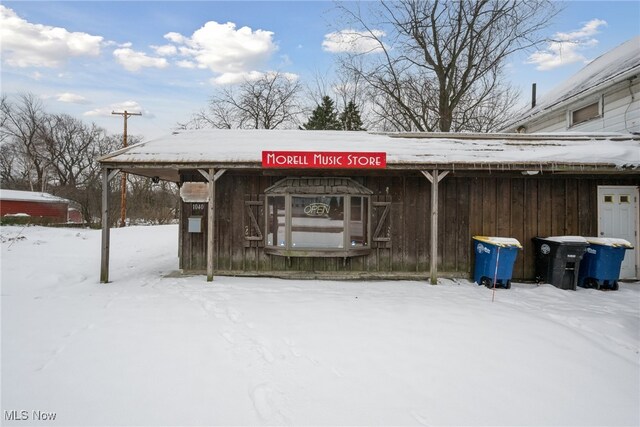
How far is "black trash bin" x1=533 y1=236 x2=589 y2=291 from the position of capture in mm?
6996

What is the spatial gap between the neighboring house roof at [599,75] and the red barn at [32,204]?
36.9 metres

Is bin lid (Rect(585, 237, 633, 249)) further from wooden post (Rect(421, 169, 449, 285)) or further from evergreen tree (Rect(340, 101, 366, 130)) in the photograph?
evergreen tree (Rect(340, 101, 366, 130))

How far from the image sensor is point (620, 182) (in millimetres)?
7988

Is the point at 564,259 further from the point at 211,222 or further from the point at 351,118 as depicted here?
the point at 351,118

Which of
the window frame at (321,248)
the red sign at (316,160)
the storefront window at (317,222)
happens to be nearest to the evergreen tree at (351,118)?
the window frame at (321,248)

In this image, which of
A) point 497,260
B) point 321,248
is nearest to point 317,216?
point 321,248

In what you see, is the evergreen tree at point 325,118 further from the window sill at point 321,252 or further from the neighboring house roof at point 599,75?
the window sill at point 321,252

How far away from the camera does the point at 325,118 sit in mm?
28562

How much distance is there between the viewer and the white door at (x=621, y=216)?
7957 millimetres

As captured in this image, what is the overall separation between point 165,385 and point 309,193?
516cm

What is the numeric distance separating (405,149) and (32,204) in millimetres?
40734

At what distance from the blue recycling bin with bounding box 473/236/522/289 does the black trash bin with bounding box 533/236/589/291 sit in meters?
0.92

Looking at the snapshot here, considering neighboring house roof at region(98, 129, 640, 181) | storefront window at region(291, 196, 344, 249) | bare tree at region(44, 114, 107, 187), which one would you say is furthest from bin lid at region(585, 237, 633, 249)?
bare tree at region(44, 114, 107, 187)

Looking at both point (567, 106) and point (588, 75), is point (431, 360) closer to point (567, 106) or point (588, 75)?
point (567, 106)
